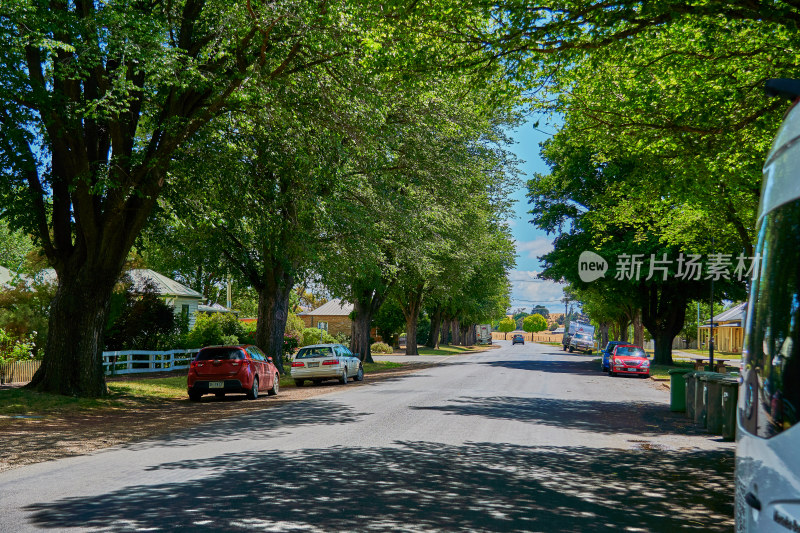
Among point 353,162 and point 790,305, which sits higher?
point 353,162

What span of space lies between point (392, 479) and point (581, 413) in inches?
378

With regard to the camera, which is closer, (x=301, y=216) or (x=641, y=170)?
(x=641, y=170)

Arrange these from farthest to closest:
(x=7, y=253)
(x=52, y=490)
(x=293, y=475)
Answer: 1. (x=7, y=253)
2. (x=293, y=475)
3. (x=52, y=490)

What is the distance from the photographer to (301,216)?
20281 mm

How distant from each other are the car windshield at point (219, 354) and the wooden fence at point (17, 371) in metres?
6.02

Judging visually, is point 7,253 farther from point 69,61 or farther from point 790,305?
point 790,305

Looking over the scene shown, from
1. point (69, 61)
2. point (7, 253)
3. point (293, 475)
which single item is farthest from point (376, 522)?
point (7, 253)

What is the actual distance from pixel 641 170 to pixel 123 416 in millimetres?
13058

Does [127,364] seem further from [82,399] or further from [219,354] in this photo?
[82,399]

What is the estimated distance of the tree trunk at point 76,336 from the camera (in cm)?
1720

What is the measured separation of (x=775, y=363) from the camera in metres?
3.41

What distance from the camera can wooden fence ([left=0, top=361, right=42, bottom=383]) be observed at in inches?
830

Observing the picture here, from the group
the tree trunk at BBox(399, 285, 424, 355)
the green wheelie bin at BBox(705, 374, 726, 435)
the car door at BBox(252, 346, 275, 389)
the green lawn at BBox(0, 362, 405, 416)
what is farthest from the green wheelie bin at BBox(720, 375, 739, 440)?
the tree trunk at BBox(399, 285, 424, 355)

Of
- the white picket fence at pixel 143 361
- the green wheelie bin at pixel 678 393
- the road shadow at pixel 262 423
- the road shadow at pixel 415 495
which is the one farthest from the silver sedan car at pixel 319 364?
the road shadow at pixel 415 495
